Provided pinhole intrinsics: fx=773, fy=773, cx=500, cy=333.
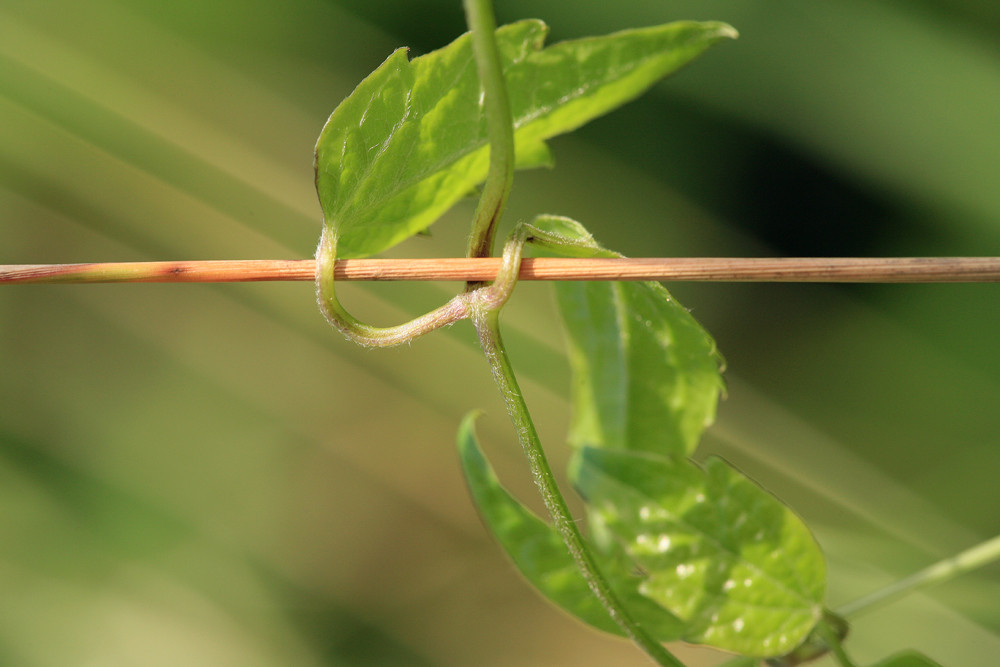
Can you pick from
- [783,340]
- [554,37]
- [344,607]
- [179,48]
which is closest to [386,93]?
[554,37]

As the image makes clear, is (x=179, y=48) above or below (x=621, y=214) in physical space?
above

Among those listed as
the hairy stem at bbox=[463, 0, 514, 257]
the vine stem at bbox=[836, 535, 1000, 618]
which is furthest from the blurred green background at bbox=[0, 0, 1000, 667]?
the hairy stem at bbox=[463, 0, 514, 257]

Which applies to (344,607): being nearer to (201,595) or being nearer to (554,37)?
(201,595)

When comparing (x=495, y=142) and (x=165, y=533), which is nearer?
(x=495, y=142)

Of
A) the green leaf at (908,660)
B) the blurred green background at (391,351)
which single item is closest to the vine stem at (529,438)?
the green leaf at (908,660)

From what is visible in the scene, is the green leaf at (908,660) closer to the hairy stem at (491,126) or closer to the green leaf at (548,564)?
the green leaf at (548,564)

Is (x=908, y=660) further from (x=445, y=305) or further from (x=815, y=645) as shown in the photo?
(x=445, y=305)
